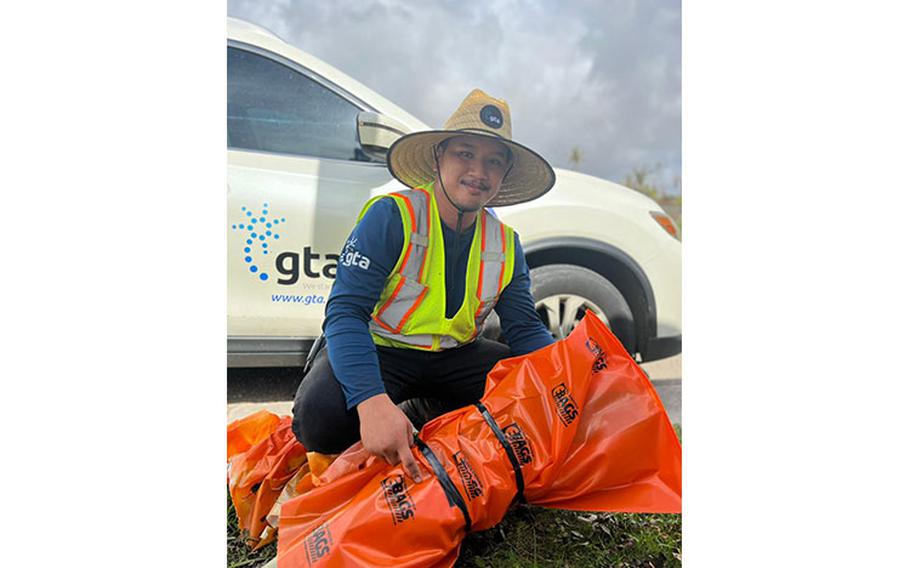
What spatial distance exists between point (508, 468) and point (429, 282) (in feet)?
1.74

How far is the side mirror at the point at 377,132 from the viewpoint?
183 cm

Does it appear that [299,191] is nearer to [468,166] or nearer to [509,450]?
[468,166]

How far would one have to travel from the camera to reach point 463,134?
1.76m

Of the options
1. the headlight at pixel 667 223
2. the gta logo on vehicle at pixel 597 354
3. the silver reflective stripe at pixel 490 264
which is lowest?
the gta logo on vehicle at pixel 597 354

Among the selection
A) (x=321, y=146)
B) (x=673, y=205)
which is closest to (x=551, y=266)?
(x=673, y=205)

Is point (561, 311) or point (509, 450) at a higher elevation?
point (561, 311)

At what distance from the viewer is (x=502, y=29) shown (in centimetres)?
187

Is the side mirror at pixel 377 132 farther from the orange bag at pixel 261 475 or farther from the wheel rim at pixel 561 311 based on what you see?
the orange bag at pixel 261 475

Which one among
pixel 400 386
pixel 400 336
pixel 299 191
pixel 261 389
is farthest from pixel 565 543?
pixel 299 191

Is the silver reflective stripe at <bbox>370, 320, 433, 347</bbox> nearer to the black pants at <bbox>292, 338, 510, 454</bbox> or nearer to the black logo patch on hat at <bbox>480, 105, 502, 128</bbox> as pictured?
the black pants at <bbox>292, 338, 510, 454</bbox>

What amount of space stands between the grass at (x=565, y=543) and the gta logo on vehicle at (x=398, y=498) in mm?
258

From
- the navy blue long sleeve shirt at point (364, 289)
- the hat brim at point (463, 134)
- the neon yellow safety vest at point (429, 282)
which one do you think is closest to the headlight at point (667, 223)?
the hat brim at point (463, 134)

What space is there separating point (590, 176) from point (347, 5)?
86cm

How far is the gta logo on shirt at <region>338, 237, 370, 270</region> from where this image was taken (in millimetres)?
1691
